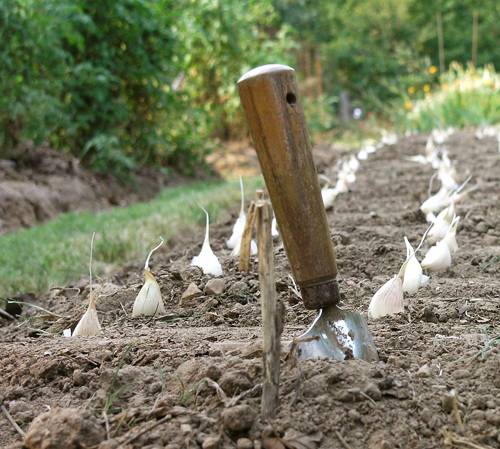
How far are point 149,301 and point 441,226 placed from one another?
3.76ft

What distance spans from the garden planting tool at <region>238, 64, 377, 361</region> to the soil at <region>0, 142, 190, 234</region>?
3762mm

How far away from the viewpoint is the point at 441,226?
2814 millimetres

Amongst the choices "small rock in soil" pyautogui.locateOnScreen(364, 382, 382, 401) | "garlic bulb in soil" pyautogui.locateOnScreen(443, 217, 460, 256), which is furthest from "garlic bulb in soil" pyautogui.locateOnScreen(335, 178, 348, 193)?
"small rock in soil" pyautogui.locateOnScreen(364, 382, 382, 401)

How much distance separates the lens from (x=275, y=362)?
4.16ft

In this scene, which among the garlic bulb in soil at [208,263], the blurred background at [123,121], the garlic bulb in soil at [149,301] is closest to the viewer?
the garlic bulb in soil at [149,301]

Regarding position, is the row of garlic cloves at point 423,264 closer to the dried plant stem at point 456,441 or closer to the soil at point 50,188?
the dried plant stem at point 456,441

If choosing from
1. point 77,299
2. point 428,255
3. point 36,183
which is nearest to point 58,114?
point 36,183

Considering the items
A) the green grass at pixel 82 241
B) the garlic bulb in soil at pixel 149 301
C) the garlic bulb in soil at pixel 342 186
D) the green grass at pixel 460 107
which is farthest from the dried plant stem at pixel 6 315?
Result: the green grass at pixel 460 107

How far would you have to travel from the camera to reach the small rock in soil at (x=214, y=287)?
7.38 ft

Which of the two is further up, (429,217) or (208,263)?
(208,263)

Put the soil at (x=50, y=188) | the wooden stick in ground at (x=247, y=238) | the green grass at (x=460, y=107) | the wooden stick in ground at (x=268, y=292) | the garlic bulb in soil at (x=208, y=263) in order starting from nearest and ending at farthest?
the wooden stick in ground at (x=268, y=292)
the wooden stick in ground at (x=247, y=238)
the garlic bulb in soil at (x=208, y=263)
the soil at (x=50, y=188)
the green grass at (x=460, y=107)

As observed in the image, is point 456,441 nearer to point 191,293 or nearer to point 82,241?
point 191,293

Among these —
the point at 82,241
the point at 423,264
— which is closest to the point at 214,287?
the point at 423,264

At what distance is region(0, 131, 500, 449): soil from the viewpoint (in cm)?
130
